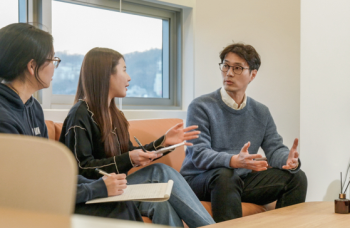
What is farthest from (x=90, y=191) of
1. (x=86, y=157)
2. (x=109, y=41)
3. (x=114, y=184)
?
(x=109, y=41)

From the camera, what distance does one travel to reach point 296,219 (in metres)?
1.32

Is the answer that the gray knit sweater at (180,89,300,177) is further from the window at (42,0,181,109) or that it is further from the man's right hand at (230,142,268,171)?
the window at (42,0,181,109)

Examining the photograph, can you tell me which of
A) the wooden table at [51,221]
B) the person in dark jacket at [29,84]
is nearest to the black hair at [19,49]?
the person in dark jacket at [29,84]

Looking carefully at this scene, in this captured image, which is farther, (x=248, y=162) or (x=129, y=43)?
(x=129, y=43)

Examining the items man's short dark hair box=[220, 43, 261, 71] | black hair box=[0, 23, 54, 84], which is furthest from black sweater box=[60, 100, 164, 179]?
man's short dark hair box=[220, 43, 261, 71]

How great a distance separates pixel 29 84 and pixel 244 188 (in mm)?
1173

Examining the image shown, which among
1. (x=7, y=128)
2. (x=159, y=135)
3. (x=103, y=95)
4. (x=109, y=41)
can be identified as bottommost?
(x=159, y=135)

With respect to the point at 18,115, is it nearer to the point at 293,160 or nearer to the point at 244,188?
the point at 244,188

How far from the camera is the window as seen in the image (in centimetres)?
224

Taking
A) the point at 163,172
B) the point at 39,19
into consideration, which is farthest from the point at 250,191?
the point at 39,19

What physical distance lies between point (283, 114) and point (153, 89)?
1.05 metres

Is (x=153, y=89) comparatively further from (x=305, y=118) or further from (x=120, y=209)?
(x=120, y=209)

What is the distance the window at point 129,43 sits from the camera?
2.24 metres

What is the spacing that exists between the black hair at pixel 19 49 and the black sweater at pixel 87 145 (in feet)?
0.80
